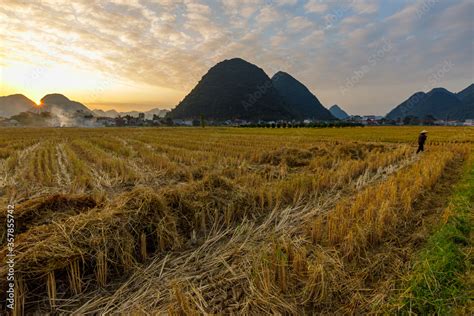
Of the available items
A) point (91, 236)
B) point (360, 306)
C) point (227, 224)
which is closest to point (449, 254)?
point (360, 306)

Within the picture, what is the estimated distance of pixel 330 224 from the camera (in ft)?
13.7

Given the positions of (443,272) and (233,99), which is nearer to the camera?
(443,272)

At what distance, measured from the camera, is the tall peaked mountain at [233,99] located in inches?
6024

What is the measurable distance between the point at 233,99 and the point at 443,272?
165718 millimetres

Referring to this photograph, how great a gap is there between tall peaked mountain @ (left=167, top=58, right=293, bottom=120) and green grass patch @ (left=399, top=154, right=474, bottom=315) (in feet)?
446

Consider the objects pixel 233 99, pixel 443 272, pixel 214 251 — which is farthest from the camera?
pixel 233 99

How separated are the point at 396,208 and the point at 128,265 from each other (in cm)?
515

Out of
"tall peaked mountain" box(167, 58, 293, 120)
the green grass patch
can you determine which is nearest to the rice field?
the green grass patch

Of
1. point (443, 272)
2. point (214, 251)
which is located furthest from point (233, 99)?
point (443, 272)

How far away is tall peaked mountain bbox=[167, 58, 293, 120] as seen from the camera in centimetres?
15300

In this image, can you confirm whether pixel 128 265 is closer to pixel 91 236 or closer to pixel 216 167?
pixel 91 236

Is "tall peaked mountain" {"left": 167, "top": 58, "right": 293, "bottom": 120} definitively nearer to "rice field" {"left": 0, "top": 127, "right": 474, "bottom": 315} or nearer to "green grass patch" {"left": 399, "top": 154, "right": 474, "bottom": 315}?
"rice field" {"left": 0, "top": 127, "right": 474, "bottom": 315}

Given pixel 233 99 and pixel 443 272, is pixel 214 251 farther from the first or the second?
pixel 233 99

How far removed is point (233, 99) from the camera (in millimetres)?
163875
